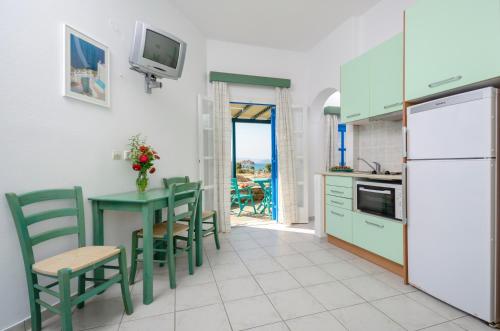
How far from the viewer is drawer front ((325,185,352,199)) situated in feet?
9.07

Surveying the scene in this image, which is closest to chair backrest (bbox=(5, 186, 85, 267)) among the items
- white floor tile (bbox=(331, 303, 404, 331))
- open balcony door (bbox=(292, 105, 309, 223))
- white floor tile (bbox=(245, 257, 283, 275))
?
white floor tile (bbox=(245, 257, 283, 275))

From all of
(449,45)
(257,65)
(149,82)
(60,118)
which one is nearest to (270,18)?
(257,65)

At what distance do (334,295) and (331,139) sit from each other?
4.47 meters

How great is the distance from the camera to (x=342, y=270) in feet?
7.70

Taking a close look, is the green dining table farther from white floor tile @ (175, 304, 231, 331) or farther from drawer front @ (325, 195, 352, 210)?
drawer front @ (325, 195, 352, 210)

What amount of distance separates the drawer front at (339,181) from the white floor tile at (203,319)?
184cm

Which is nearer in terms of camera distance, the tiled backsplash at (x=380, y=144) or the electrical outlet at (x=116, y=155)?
the electrical outlet at (x=116, y=155)

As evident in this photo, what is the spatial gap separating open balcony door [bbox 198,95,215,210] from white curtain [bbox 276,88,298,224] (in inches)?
44.5

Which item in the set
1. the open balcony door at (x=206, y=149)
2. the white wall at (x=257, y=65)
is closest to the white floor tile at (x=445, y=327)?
the open balcony door at (x=206, y=149)

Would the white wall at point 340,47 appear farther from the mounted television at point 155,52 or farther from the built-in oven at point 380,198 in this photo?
the mounted television at point 155,52

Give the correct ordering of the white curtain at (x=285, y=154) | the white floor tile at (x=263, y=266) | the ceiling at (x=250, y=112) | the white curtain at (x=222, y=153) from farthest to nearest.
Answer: the ceiling at (x=250, y=112)
the white curtain at (x=285, y=154)
the white curtain at (x=222, y=153)
the white floor tile at (x=263, y=266)

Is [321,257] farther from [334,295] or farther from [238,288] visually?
[238,288]

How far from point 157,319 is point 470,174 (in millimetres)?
2245

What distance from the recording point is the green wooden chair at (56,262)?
50.8 inches
